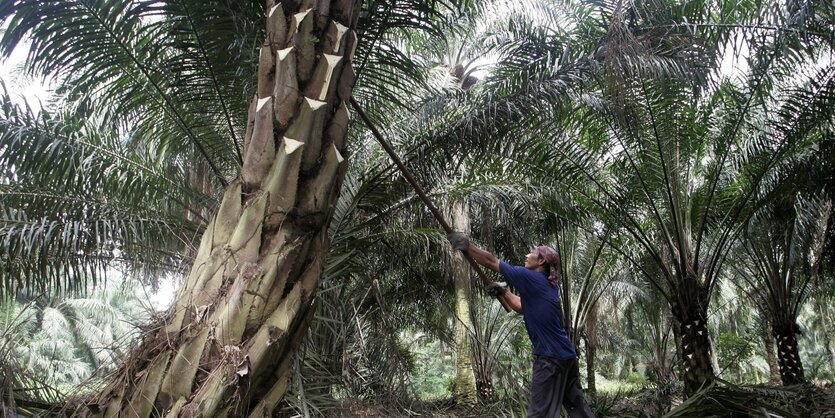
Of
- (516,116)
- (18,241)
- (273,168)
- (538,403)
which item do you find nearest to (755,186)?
(516,116)

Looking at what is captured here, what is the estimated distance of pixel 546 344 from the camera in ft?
13.4

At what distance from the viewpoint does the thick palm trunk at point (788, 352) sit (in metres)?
10.6

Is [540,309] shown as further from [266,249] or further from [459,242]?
[266,249]

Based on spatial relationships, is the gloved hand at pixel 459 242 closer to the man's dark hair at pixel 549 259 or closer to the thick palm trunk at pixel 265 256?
the man's dark hair at pixel 549 259

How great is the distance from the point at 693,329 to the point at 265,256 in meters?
6.80

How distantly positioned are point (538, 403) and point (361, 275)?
8.68ft

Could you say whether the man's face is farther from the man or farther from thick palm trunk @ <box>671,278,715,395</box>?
thick palm trunk @ <box>671,278,715,395</box>

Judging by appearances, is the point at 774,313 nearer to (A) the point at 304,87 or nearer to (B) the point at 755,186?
(B) the point at 755,186

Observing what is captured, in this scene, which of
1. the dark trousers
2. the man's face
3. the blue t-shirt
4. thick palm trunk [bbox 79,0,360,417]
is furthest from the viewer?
the man's face

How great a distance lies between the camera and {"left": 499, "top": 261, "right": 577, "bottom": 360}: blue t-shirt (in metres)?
4.11

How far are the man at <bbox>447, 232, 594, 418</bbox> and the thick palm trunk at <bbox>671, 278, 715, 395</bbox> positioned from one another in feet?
14.1

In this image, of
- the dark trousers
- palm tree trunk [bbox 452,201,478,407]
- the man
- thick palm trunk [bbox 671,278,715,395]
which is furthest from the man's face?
palm tree trunk [bbox 452,201,478,407]

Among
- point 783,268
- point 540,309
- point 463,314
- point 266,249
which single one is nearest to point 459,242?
point 540,309

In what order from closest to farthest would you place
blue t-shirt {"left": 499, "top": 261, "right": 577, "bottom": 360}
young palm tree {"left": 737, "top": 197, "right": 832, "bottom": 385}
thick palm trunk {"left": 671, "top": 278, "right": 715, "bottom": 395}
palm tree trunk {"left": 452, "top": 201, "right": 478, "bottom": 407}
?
blue t-shirt {"left": 499, "top": 261, "right": 577, "bottom": 360} < thick palm trunk {"left": 671, "top": 278, "right": 715, "bottom": 395} < young palm tree {"left": 737, "top": 197, "right": 832, "bottom": 385} < palm tree trunk {"left": 452, "top": 201, "right": 478, "bottom": 407}
